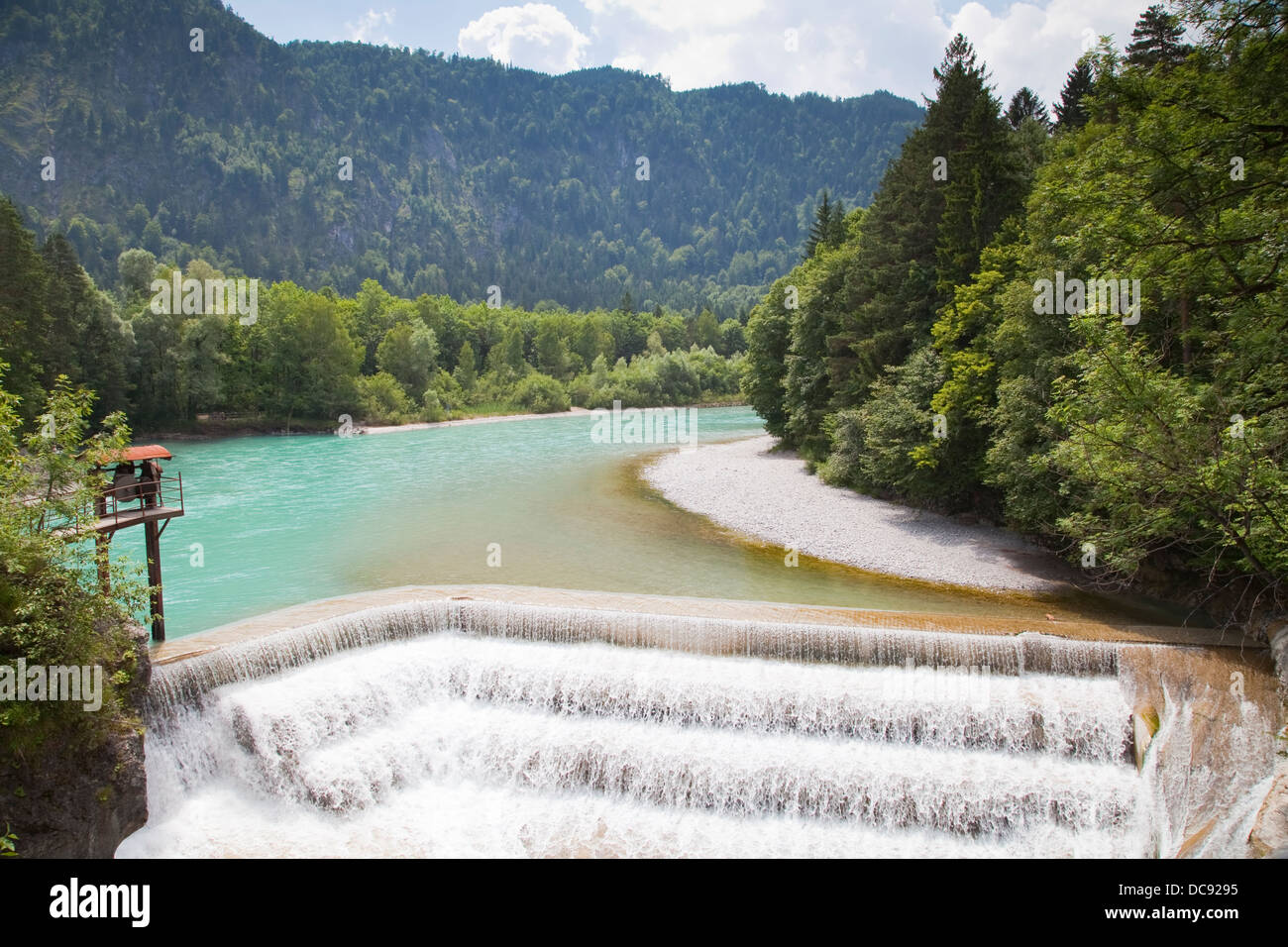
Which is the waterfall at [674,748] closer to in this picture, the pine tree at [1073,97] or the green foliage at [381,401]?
the pine tree at [1073,97]

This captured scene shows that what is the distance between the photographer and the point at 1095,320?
13922 millimetres

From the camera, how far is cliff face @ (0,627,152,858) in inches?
382

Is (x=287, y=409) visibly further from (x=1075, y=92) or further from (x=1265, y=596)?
(x=1265, y=596)

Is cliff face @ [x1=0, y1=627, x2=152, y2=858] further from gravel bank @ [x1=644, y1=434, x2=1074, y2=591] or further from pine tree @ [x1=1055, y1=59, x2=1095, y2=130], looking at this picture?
pine tree @ [x1=1055, y1=59, x2=1095, y2=130]

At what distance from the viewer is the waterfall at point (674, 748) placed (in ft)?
36.4

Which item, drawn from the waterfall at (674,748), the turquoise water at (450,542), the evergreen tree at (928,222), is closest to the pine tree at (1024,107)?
the evergreen tree at (928,222)

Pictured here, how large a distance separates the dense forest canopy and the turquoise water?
4.32 metres

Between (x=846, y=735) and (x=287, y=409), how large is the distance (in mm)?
59226

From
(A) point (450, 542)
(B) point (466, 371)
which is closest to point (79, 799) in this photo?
(A) point (450, 542)

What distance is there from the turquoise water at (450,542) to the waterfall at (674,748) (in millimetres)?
3845

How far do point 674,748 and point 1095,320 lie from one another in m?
10.8

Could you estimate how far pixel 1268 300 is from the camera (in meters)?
9.13

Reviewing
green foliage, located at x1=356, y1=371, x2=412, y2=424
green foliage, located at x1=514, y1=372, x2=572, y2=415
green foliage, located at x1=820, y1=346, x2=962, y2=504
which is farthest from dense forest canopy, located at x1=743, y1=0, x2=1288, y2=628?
green foliage, located at x1=514, y1=372, x2=572, y2=415

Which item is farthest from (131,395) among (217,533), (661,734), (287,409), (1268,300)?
(1268,300)
